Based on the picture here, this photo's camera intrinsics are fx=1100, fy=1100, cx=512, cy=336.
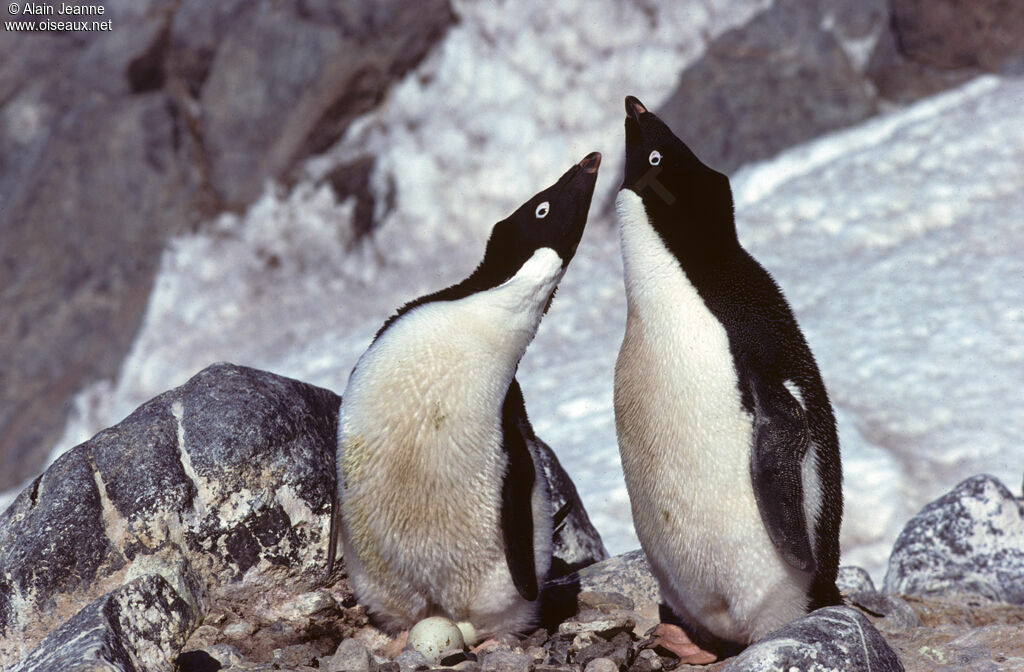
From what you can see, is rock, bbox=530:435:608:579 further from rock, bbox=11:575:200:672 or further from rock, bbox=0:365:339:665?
rock, bbox=11:575:200:672

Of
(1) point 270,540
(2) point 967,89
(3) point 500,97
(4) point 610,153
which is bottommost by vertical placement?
(1) point 270,540

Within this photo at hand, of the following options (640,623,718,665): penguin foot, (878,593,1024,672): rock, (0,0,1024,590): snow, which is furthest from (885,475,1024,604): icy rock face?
(0,0,1024,590): snow

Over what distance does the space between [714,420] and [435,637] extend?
867 millimetres

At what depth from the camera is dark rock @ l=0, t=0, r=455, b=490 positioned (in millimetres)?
12766

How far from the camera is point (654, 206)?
2816mm

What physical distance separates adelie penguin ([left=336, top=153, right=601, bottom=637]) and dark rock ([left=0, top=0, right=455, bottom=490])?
9.90 m

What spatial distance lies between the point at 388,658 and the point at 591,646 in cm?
52

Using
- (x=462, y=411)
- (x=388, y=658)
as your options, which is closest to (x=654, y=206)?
(x=462, y=411)

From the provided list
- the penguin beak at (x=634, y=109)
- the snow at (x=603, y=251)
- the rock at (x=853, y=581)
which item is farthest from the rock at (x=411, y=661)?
the snow at (x=603, y=251)

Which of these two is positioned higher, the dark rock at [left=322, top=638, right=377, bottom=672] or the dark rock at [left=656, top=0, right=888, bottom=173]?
the dark rock at [left=656, top=0, right=888, bottom=173]

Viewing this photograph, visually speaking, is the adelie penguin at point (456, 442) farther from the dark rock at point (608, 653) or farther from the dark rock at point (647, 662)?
the dark rock at point (647, 662)

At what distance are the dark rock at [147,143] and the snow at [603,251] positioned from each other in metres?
0.39

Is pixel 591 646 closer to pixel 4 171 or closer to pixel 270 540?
pixel 270 540

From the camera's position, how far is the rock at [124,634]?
7.23 feet
